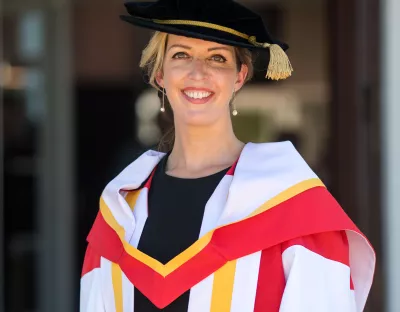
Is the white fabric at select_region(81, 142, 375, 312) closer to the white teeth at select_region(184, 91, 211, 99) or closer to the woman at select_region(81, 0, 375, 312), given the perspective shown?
the woman at select_region(81, 0, 375, 312)

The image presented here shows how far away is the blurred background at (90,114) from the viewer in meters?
5.12

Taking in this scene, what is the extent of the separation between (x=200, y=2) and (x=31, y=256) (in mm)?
4171

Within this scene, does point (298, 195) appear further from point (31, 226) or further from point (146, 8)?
point (31, 226)

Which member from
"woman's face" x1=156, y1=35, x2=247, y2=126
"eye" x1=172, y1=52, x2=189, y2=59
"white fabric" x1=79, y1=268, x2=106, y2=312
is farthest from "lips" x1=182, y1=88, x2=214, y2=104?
"white fabric" x1=79, y1=268, x2=106, y2=312

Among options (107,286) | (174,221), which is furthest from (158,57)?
(107,286)

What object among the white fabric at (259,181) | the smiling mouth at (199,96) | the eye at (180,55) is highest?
the eye at (180,55)

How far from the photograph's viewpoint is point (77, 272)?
6.49 meters

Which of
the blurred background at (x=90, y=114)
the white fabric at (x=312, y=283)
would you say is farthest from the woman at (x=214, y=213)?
the blurred background at (x=90, y=114)

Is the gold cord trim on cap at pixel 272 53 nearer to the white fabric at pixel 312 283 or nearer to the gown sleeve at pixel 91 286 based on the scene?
the white fabric at pixel 312 283

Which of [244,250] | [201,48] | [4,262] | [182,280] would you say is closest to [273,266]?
[244,250]

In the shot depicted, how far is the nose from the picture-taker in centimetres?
244

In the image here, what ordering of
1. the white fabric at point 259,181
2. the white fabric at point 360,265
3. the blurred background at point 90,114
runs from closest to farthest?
the white fabric at point 259,181
the white fabric at point 360,265
the blurred background at point 90,114

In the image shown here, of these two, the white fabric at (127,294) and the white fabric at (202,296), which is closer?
the white fabric at (202,296)

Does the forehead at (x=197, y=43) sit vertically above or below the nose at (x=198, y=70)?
above
